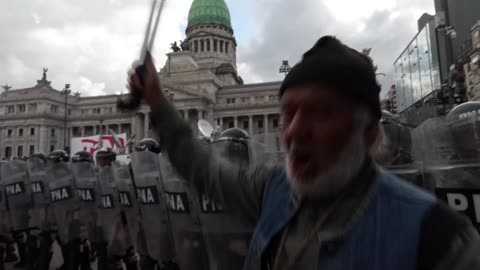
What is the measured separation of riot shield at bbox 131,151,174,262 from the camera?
3.71 metres

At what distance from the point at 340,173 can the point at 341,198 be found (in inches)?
2.7

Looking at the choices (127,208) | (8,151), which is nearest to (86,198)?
(127,208)

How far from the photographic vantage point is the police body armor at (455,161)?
2.03 m

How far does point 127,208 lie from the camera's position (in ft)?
14.1

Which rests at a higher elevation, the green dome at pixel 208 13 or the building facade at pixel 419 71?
the green dome at pixel 208 13

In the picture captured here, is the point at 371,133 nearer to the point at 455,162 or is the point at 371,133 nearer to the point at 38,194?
the point at 455,162

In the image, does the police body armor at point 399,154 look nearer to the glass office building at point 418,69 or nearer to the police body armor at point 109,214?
the police body armor at point 109,214

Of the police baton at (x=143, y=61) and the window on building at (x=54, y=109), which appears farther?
the window on building at (x=54, y=109)

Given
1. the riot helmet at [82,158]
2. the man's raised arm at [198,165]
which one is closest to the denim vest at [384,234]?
the man's raised arm at [198,165]

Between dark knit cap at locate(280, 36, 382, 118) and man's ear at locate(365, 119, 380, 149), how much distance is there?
0.03m

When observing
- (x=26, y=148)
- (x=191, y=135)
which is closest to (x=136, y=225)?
(x=191, y=135)

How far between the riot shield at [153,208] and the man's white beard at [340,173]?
283 centimetres

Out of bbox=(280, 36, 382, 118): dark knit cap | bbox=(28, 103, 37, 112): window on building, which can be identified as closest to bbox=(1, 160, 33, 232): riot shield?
bbox=(280, 36, 382, 118): dark knit cap

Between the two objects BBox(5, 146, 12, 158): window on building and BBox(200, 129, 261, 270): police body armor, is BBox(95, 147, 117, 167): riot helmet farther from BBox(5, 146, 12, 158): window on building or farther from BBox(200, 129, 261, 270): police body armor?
BBox(5, 146, 12, 158): window on building
